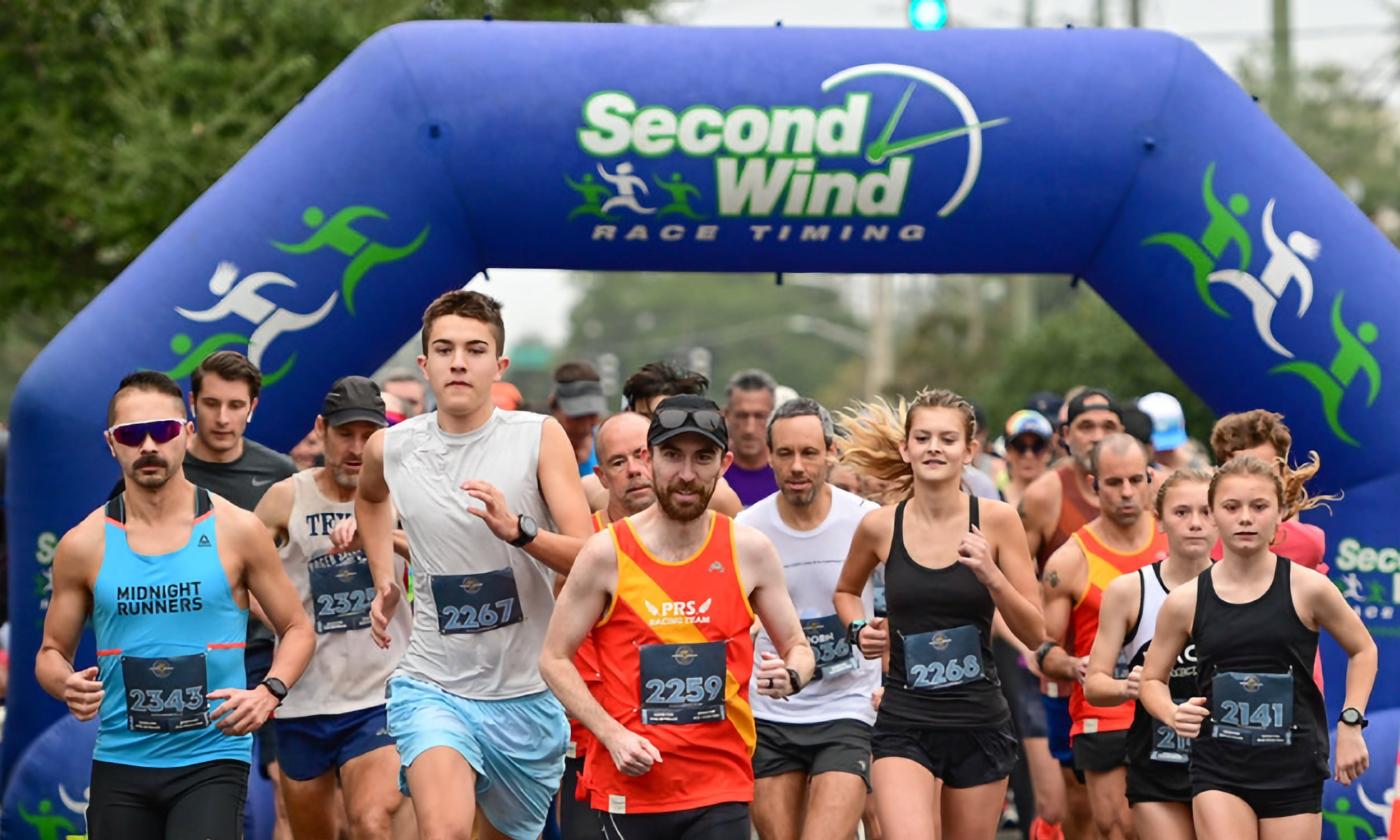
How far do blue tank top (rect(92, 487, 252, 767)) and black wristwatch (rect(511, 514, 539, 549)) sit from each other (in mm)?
895

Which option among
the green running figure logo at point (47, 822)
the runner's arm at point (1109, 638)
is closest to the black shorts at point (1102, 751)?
the runner's arm at point (1109, 638)

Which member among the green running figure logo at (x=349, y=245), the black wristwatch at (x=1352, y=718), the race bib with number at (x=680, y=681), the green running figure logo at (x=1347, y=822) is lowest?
the green running figure logo at (x=1347, y=822)

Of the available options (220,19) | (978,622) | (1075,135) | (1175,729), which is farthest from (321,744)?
(220,19)

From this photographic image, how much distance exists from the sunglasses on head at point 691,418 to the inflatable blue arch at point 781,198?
131 inches

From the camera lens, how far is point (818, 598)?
7.78 metres

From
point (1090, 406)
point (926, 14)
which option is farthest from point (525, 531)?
point (926, 14)

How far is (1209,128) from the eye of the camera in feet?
30.5

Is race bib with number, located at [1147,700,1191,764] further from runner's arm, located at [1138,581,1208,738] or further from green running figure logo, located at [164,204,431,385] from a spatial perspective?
green running figure logo, located at [164,204,431,385]

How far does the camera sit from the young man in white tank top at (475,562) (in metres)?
6.68

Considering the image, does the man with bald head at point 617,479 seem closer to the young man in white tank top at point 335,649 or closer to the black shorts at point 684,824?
the young man in white tank top at point 335,649

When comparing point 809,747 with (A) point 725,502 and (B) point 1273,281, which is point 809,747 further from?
(B) point 1273,281

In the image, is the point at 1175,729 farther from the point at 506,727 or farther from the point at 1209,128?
the point at 1209,128

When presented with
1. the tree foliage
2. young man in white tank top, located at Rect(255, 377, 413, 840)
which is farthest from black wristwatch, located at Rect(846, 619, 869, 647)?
the tree foliage

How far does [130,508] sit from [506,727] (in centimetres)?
135
